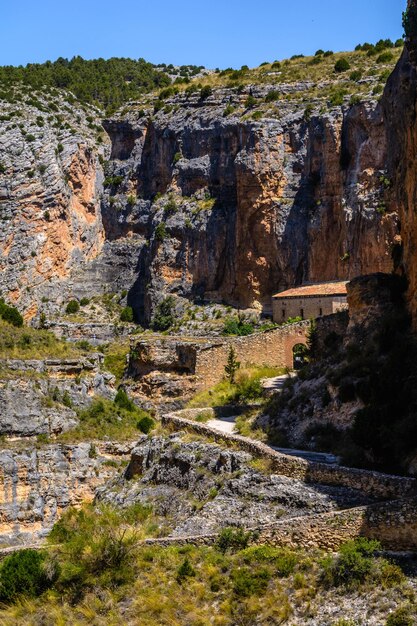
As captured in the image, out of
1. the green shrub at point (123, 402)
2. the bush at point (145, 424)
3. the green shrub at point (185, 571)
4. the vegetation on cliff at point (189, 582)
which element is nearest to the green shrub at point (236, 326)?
the green shrub at point (123, 402)

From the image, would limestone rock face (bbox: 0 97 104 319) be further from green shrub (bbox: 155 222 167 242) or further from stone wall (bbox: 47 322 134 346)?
green shrub (bbox: 155 222 167 242)

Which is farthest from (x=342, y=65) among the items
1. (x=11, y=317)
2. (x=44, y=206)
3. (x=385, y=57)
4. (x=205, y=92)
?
(x=11, y=317)

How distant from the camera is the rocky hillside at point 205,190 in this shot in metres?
54.8

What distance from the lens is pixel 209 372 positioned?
35.8 meters

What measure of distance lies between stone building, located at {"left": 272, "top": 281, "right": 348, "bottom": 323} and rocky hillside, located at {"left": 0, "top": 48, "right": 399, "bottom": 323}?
397 centimetres

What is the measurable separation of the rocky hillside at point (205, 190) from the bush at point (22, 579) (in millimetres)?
30091

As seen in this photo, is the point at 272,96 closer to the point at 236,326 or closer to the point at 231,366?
the point at 236,326

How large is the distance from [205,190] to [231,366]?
32.0m

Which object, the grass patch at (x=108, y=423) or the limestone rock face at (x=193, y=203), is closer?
the grass patch at (x=108, y=423)

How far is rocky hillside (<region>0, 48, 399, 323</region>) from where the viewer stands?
180 ft

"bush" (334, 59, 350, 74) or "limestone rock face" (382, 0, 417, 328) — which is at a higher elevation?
"bush" (334, 59, 350, 74)

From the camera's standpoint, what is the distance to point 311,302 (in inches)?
1784

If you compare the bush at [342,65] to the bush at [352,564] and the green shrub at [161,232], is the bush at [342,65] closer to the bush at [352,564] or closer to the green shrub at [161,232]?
the green shrub at [161,232]

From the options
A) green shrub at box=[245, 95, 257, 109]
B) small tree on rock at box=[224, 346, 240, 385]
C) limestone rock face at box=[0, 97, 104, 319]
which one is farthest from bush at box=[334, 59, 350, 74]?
small tree on rock at box=[224, 346, 240, 385]
